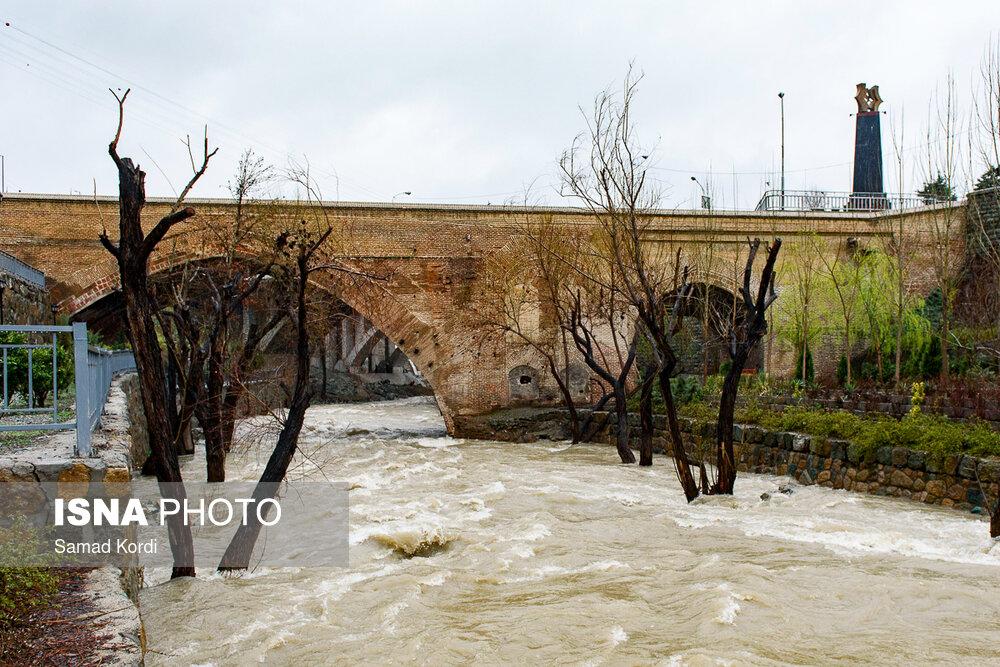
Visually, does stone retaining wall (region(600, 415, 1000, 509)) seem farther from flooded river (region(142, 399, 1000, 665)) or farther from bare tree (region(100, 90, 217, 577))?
bare tree (region(100, 90, 217, 577))

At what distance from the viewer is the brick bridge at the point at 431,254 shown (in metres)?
14.5

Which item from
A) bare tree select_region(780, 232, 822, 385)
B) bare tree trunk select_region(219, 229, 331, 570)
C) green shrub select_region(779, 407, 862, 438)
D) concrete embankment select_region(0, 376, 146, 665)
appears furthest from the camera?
bare tree select_region(780, 232, 822, 385)

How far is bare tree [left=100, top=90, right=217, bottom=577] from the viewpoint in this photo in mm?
4684

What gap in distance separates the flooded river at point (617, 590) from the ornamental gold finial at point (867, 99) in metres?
18.3

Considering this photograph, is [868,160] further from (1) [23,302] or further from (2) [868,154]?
(1) [23,302]

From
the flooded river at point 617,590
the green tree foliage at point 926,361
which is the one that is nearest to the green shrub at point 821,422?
the flooded river at point 617,590

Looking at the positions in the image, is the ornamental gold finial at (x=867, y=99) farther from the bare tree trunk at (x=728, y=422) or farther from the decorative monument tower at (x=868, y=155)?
the bare tree trunk at (x=728, y=422)

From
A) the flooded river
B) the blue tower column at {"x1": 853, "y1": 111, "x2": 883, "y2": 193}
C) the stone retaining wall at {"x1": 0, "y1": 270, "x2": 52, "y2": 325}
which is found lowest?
the flooded river

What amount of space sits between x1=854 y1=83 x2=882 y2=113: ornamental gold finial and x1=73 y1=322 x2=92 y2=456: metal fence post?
24.3 m

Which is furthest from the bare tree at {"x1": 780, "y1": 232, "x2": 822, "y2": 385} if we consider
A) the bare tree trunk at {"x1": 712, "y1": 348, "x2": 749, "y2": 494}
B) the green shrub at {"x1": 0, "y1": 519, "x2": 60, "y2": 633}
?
the green shrub at {"x1": 0, "y1": 519, "x2": 60, "y2": 633}

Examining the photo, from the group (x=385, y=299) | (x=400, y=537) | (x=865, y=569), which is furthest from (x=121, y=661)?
(x=385, y=299)

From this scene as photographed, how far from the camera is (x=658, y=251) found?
55.7ft

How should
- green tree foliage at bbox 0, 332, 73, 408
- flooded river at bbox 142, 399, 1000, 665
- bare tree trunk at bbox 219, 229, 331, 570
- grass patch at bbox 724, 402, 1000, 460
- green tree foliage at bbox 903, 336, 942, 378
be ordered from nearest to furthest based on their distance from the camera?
1. flooded river at bbox 142, 399, 1000, 665
2. bare tree trunk at bbox 219, 229, 331, 570
3. green tree foliage at bbox 0, 332, 73, 408
4. grass patch at bbox 724, 402, 1000, 460
5. green tree foliage at bbox 903, 336, 942, 378

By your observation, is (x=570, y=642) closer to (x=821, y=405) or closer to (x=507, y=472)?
(x=507, y=472)
